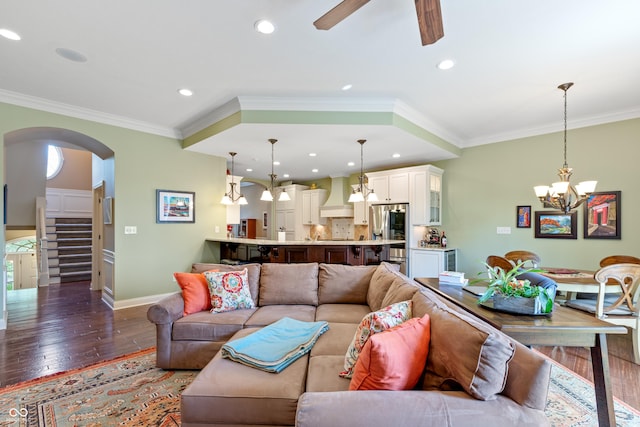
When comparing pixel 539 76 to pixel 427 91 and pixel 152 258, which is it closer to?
pixel 427 91

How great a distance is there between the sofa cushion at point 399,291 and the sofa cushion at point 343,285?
0.59 metres

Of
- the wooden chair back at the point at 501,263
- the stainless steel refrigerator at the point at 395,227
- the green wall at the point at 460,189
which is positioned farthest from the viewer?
the stainless steel refrigerator at the point at 395,227

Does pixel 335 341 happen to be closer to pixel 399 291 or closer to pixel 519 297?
pixel 399 291

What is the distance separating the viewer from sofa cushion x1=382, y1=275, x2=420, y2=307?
2021 millimetres

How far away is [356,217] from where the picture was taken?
22.8ft

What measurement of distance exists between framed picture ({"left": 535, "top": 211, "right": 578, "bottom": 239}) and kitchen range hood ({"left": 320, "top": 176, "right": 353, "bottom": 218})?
377 cm

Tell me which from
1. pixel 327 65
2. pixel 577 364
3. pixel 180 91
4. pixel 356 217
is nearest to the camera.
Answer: pixel 577 364

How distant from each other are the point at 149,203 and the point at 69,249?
3.93 meters

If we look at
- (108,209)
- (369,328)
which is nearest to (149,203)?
(108,209)

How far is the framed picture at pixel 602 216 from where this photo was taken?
4.09 m

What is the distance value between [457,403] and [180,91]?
3853 mm

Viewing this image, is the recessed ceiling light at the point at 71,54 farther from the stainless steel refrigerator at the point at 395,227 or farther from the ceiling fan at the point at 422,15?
the stainless steel refrigerator at the point at 395,227

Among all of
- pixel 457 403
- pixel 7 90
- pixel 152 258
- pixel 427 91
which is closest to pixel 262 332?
pixel 457 403

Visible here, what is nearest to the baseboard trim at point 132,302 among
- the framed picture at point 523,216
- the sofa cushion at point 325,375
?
the sofa cushion at point 325,375
